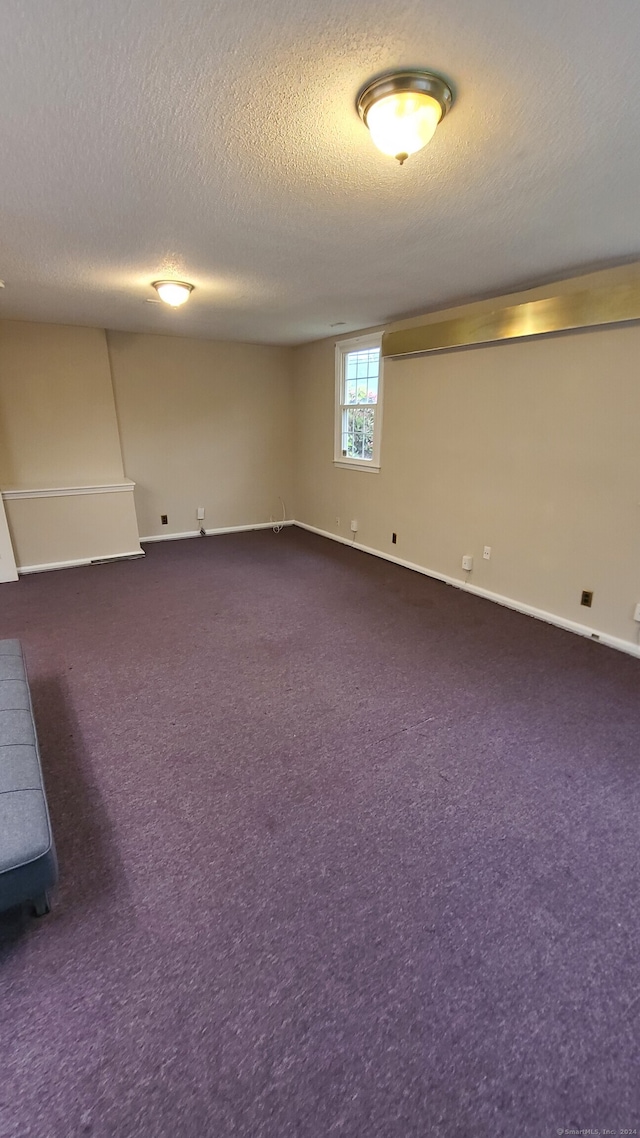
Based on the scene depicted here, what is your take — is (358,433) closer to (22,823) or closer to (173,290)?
(173,290)

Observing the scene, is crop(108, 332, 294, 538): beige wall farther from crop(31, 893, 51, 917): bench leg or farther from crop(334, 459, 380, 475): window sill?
crop(31, 893, 51, 917): bench leg

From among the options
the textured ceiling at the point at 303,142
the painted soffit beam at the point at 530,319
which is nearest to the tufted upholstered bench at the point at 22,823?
the textured ceiling at the point at 303,142

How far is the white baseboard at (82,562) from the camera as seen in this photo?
15.0ft

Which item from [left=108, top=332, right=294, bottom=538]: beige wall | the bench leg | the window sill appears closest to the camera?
the bench leg

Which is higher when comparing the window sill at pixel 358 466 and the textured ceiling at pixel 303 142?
the textured ceiling at pixel 303 142

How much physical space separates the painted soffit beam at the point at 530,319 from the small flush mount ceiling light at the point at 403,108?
1879 mm

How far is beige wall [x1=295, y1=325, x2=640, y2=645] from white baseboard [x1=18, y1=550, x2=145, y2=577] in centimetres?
263

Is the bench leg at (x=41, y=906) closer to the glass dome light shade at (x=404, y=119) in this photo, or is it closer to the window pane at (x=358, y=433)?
the glass dome light shade at (x=404, y=119)

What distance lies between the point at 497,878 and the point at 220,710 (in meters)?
1.44

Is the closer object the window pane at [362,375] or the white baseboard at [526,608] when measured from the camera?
the white baseboard at [526,608]

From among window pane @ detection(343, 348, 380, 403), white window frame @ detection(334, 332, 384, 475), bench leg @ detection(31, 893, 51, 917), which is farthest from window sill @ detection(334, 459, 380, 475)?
bench leg @ detection(31, 893, 51, 917)

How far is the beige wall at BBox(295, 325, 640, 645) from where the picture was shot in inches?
115

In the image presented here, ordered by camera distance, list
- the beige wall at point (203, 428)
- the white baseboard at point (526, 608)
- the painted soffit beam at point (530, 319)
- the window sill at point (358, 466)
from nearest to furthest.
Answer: the painted soffit beam at point (530, 319)
the white baseboard at point (526, 608)
the window sill at point (358, 466)
the beige wall at point (203, 428)

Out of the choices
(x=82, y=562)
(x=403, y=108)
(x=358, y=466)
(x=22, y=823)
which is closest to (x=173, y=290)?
(x=403, y=108)
